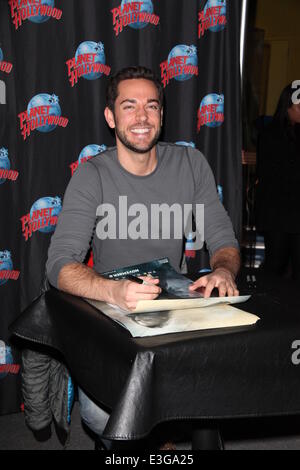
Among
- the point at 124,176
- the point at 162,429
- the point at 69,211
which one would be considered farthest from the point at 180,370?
the point at 162,429

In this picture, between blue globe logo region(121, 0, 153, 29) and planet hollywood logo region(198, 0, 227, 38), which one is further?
planet hollywood logo region(198, 0, 227, 38)

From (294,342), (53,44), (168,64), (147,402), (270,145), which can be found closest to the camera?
(147,402)

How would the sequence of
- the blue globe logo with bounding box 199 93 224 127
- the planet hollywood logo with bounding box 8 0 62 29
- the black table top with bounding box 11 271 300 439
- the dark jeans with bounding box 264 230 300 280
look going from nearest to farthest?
the black table top with bounding box 11 271 300 439
the planet hollywood logo with bounding box 8 0 62 29
the blue globe logo with bounding box 199 93 224 127
the dark jeans with bounding box 264 230 300 280

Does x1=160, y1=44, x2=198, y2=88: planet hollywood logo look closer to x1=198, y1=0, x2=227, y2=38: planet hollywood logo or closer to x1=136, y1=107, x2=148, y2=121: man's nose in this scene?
x1=198, y1=0, x2=227, y2=38: planet hollywood logo

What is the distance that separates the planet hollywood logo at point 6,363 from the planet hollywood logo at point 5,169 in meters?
0.83

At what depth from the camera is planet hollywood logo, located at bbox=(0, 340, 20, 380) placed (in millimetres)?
2592

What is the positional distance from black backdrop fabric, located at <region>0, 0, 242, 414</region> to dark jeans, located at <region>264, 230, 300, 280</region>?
0.79m

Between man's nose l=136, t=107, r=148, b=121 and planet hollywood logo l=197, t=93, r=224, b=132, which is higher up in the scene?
planet hollywood logo l=197, t=93, r=224, b=132

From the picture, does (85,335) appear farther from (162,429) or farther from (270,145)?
(270,145)

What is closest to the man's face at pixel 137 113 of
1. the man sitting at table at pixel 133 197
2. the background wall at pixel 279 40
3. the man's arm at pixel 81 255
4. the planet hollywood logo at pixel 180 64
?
the man sitting at table at pixel 133 197

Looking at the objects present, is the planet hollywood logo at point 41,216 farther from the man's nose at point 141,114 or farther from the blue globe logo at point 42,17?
the blue globe logo at point 42,17

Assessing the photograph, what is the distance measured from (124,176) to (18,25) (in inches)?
41.4

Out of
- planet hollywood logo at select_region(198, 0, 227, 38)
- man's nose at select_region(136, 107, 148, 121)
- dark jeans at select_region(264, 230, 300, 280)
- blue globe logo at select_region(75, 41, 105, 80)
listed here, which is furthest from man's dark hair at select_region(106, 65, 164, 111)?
dark jeans at select_region(264, 230, 300, 280)

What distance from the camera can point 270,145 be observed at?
122 inches
